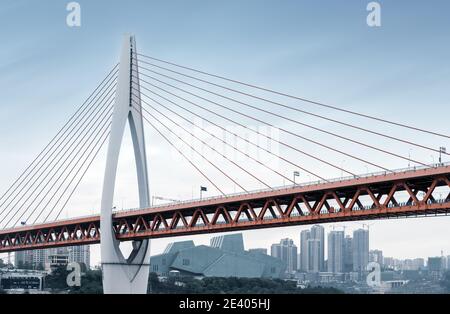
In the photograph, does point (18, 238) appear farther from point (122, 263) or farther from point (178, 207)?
point (178, 207)

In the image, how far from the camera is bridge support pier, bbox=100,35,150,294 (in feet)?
215

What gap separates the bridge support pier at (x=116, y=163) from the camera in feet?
215

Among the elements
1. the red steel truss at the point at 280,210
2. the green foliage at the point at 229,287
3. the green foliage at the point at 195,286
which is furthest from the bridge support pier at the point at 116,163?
the green foliage at the point at 229,287

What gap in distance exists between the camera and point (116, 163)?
215 ft

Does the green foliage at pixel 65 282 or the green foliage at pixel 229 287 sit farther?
the green foliage at pixel 229 287

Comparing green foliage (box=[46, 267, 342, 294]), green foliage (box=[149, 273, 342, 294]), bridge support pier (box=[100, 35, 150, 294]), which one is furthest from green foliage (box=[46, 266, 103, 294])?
bridge support pier (box=[100, 35, 150, 294])
